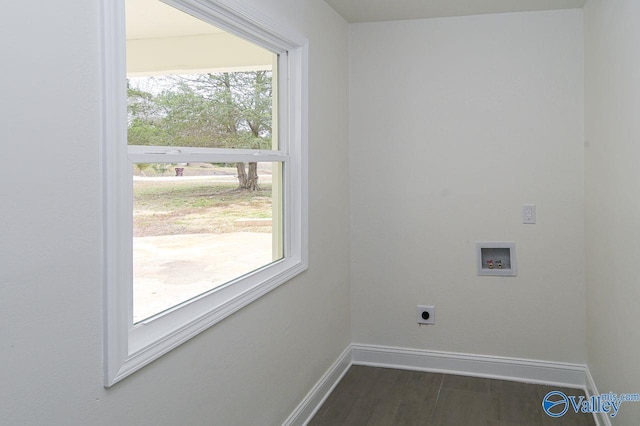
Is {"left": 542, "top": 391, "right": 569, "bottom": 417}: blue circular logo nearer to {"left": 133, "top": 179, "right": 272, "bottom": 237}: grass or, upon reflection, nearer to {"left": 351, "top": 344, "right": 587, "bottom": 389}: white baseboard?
{"left": 351, "top": 344, "right": 587, "bottom": 389}: white baseboard

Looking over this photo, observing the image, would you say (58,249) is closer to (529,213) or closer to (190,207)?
(190,207)

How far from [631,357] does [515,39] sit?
212 centimetres

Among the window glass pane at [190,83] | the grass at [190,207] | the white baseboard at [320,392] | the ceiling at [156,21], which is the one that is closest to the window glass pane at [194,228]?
the grass at [190,207]

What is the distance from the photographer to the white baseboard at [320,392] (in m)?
2.93

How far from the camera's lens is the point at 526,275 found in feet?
11.9

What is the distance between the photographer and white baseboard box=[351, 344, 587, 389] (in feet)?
11.7

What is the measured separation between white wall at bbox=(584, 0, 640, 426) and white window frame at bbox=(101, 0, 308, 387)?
1493 mm

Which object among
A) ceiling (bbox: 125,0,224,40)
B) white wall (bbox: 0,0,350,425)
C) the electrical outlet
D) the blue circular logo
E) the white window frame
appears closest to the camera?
white wall (bbox: 0,0,350,425)

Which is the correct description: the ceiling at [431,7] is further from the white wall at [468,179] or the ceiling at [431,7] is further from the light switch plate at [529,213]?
the light switch plate at [529,213]

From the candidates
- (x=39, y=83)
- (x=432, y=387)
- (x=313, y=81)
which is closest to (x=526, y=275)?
(x=432, y=387)

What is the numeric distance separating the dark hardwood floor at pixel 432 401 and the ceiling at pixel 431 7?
2.35 metres

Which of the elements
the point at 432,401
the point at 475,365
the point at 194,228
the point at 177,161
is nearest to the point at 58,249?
the point at 177,161

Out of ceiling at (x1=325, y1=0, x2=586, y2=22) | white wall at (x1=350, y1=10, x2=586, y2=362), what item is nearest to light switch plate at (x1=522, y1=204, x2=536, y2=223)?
white wall at (x1=350, y1=10, x2=586, y2=362)

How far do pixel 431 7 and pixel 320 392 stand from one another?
242 cm
